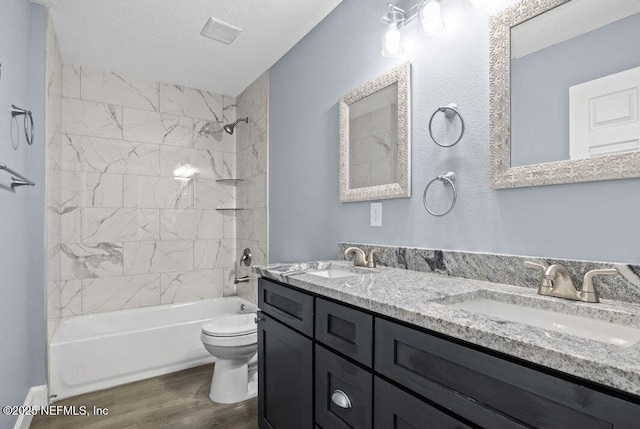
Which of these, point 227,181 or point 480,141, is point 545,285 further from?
point 227,181

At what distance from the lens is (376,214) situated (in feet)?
5.80

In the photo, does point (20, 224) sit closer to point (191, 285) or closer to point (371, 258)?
point (191, 285)

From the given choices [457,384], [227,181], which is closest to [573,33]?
[457,384]

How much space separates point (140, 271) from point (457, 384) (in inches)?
121

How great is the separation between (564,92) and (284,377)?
149 cm

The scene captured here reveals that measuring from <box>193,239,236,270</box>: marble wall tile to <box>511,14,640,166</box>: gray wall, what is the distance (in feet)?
9.71

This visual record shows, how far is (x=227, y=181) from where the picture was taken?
3.57 metres

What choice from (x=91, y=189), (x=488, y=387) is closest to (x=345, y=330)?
(x=488, y=387)

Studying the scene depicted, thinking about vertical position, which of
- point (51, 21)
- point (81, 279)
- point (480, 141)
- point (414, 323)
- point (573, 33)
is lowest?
point (81, 279)

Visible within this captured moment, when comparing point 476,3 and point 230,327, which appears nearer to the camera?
point 476,3

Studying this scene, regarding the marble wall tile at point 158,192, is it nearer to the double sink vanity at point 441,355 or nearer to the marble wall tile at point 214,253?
the marble wall tile at point 214,253

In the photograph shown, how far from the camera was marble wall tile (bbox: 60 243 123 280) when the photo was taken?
2805mm

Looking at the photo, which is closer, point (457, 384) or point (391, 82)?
point (457, 384)

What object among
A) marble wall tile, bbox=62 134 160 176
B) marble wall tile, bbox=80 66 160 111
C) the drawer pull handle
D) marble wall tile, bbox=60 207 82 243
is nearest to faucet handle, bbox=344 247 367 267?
the drawer pull handle
